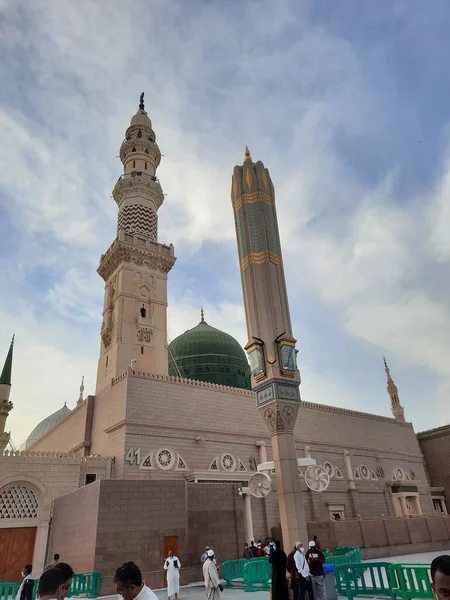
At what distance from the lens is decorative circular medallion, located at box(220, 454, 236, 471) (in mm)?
22031

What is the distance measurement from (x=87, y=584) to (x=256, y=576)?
4411 millimetres

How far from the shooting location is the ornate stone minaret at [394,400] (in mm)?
35812

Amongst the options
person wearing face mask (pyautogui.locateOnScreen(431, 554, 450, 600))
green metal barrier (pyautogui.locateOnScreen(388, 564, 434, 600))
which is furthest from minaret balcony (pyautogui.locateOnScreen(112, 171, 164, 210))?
person wearing face mask (pyautogui.locateOnScreen(431, 554, 450, 600))

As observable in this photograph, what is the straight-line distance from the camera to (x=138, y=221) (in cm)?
2972

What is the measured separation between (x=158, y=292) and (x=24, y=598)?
70.5 feet

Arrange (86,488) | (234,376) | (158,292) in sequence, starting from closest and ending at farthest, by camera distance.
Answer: (86,488) < (158,292) < (234,376)

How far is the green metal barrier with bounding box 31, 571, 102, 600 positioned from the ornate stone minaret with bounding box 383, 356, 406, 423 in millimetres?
29678

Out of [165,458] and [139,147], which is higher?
[139,147]

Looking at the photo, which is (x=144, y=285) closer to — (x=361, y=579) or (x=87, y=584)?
(x=87, y=584)

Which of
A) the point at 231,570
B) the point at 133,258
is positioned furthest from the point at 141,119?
the point at 231,570

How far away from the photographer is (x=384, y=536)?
18734 mm

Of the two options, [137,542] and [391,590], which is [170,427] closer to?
[137,542]

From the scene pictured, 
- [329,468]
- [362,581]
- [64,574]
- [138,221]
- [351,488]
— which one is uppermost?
[138,221]

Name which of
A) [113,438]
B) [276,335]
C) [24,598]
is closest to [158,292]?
[113,438]
